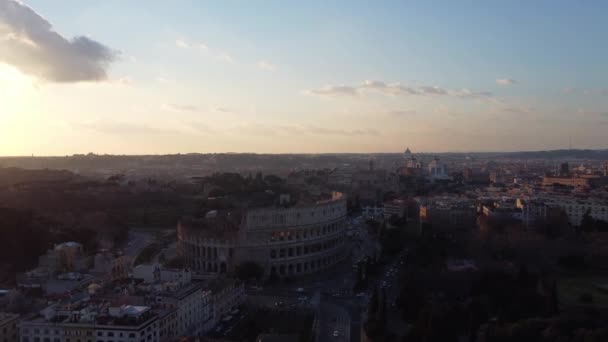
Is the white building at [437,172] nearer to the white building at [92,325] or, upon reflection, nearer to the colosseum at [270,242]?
the colosseum at [270,242]

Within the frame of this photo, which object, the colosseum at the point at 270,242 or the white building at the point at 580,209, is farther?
the white building at the point at 580,209

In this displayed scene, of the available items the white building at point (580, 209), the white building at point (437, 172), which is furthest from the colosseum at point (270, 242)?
the white building at point (437, 172)

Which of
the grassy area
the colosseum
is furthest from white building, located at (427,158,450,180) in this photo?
the grassy area

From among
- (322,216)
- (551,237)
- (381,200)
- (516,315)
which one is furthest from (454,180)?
(516,315)

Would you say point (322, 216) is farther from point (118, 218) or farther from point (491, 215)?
point (118, 218)

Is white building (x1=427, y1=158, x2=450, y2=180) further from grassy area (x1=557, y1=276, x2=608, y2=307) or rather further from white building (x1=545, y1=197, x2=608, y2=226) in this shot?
grassy area (x1=557, y1=276, x2=608, y2=307)

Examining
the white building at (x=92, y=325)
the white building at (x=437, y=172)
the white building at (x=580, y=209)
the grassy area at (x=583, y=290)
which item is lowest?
the grassy area at (x=583, y=290)
